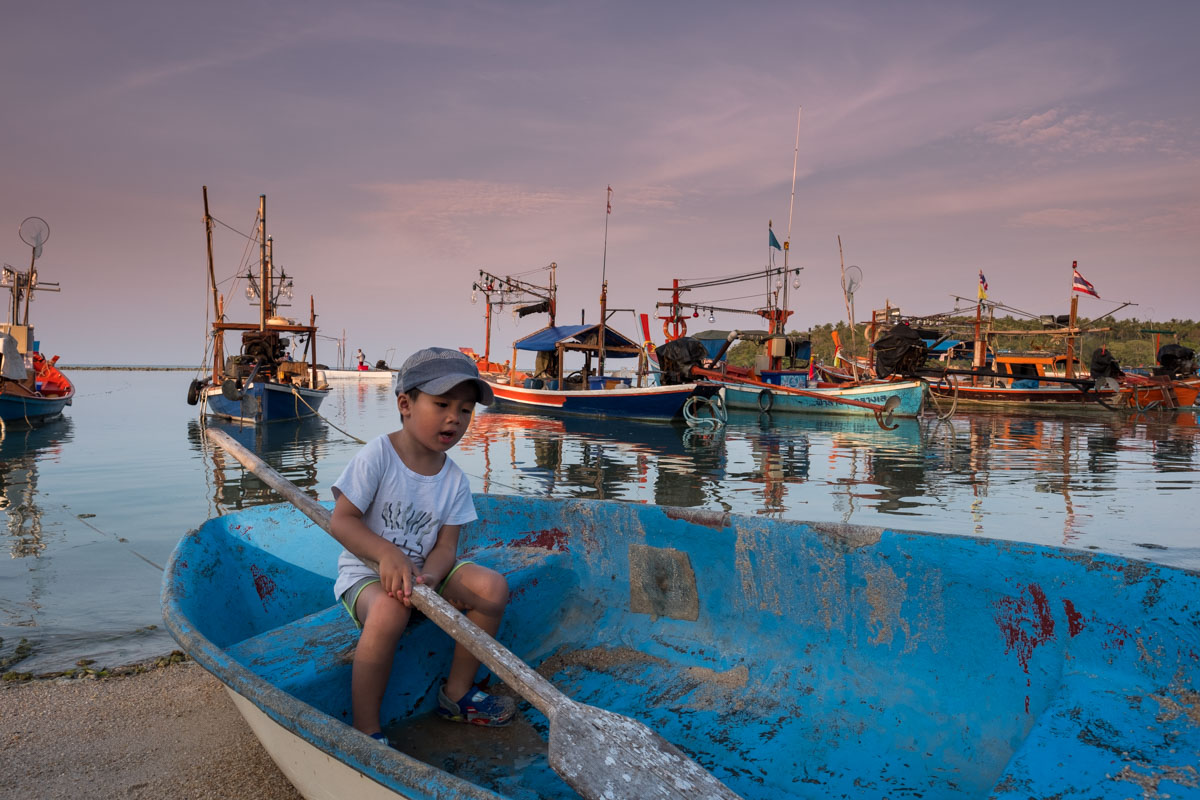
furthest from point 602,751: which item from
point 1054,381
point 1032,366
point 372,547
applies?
point 1032,366

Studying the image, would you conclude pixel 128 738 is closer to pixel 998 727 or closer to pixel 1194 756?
pixel 998 727

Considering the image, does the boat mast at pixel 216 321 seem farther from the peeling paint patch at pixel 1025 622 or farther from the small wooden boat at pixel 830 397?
the peeling paint patch at pixel 1025 622

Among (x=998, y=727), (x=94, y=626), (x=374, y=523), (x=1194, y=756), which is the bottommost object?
(x=94, y=626)

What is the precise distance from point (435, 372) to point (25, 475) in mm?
12806

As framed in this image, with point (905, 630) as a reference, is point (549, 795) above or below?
below

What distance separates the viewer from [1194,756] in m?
2.04

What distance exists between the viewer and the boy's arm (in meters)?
2.45

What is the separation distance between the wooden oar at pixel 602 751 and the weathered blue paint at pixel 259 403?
18.2 meters

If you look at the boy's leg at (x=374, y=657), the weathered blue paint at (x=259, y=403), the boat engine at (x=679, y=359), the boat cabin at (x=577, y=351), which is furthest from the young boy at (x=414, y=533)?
the boat cabin at (x=577, y=351)

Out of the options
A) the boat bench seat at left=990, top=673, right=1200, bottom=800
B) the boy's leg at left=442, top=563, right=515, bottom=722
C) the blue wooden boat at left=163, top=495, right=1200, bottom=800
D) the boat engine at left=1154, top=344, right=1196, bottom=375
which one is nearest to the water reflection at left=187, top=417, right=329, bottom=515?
the blue wooden boat at left=163, top=495, right=1200, bottom=800

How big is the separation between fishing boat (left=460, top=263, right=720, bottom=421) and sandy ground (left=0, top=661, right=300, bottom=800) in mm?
18227

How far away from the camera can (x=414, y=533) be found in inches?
109

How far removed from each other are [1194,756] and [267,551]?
4.06m

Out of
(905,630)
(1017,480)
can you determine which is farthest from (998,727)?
(1017,480)
